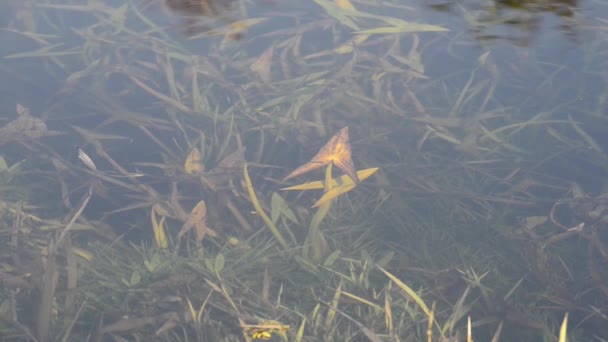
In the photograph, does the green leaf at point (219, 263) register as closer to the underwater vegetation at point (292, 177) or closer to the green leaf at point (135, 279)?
the underwater vegetation at point (292, 177)

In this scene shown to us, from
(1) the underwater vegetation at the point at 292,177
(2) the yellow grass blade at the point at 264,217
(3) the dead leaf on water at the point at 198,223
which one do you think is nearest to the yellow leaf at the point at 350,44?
(1) the underwater vegetation at the point at 292,177

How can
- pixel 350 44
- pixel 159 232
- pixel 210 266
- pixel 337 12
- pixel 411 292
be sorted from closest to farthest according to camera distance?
1. pixel 411 292
2. pixel 210 266
3. pixel 159 232
4. pixel 350 44
5. pixel 337 12

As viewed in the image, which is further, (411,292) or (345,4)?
(345,4)

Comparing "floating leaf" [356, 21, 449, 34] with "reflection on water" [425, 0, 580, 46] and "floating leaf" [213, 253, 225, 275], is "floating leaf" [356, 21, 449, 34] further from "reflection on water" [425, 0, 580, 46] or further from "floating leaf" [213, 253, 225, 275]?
"floating leaf" [213, 253, 225, 275]

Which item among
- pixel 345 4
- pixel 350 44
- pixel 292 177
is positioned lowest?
pixel 292 177

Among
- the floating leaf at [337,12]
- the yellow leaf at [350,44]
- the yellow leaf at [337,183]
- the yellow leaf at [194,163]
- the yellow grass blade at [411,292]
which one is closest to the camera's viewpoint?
the yellow grass blade at [411,292]

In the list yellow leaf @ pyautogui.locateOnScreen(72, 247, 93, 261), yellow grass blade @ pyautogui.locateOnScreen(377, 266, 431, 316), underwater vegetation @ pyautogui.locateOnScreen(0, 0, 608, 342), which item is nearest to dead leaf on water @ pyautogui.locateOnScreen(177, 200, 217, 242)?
underwater vegetation @ pyautogui.locateOnScreen(0, 0, 608, 342)

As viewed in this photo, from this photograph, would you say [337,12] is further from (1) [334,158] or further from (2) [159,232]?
(2) [159,232]

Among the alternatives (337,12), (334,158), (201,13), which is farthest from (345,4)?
(334,158)
